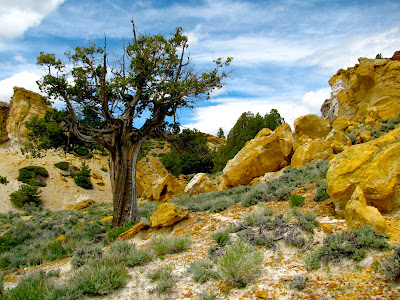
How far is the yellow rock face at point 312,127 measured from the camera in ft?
56.7

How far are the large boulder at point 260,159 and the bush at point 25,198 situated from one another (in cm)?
1921

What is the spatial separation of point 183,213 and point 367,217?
536 cm

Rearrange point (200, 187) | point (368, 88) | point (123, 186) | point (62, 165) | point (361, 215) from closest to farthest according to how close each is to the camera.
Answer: point (361, 215), point (123, 186), point (200, 187), point (368, 88), point (62, 165)

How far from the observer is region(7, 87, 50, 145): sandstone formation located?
36469 millimetres

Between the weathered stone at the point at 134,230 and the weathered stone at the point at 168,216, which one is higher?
the weathered stone at the point at 168,216

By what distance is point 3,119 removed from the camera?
128ft

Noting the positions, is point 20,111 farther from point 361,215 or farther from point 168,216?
point 361,215

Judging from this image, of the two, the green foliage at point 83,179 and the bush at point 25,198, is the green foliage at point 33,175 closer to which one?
the bush at point 25,198

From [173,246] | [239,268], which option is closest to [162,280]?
[239,268]

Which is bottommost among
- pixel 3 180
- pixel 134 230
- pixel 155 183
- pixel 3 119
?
pixel 134 230

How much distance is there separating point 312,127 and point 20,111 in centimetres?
3878

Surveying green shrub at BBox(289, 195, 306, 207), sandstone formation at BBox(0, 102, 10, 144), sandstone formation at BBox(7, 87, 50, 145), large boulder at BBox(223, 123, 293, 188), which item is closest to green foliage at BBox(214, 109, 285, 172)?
large boulder at BBox(223, 123, 293, 188)

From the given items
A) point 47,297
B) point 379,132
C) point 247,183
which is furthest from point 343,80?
point 47,297

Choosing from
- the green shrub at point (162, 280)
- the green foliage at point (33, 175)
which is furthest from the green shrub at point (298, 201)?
the green foliage at point (33, 175)
